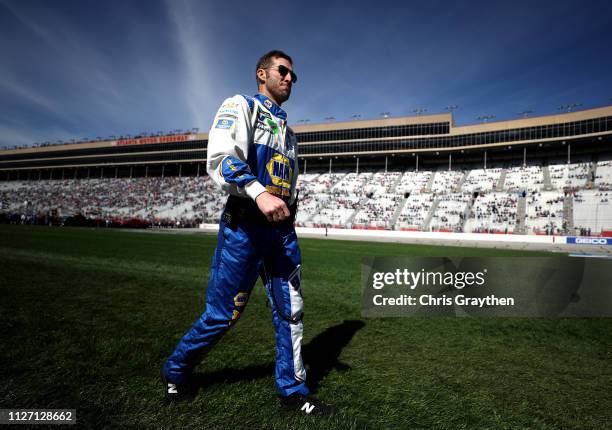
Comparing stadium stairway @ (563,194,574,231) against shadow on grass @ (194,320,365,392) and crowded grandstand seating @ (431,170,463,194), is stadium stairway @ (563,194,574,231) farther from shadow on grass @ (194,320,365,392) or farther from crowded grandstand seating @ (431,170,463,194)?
shadow on grass @ (194,320,365,392)

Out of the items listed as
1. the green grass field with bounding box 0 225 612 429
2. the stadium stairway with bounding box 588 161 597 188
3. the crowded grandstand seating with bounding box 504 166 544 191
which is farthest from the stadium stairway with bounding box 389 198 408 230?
the green grass field with bounding box 0 225 612 429

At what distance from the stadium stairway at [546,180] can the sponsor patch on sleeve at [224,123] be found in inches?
1809

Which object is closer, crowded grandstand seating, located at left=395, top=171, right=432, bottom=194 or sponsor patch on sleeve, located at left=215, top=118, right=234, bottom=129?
sponsor patch on sleeve, located at left=215, top=118, right=234, bottom=129

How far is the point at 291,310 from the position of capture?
2.21 meters

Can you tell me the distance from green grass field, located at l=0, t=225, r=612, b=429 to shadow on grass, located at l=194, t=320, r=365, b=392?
0.05 ft

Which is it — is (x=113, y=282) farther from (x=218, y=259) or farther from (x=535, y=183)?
(x=535, y=183)

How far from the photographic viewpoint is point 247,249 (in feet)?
6.76

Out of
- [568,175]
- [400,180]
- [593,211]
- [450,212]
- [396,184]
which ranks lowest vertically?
[450,212]

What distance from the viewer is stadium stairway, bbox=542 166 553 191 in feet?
124

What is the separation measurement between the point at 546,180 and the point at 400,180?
18.7m

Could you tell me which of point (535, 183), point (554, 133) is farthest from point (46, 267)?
point (554, 133)

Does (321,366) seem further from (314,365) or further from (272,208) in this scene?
(272,208)

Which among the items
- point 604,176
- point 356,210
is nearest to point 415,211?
point 356,210

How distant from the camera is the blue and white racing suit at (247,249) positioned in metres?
1.99
